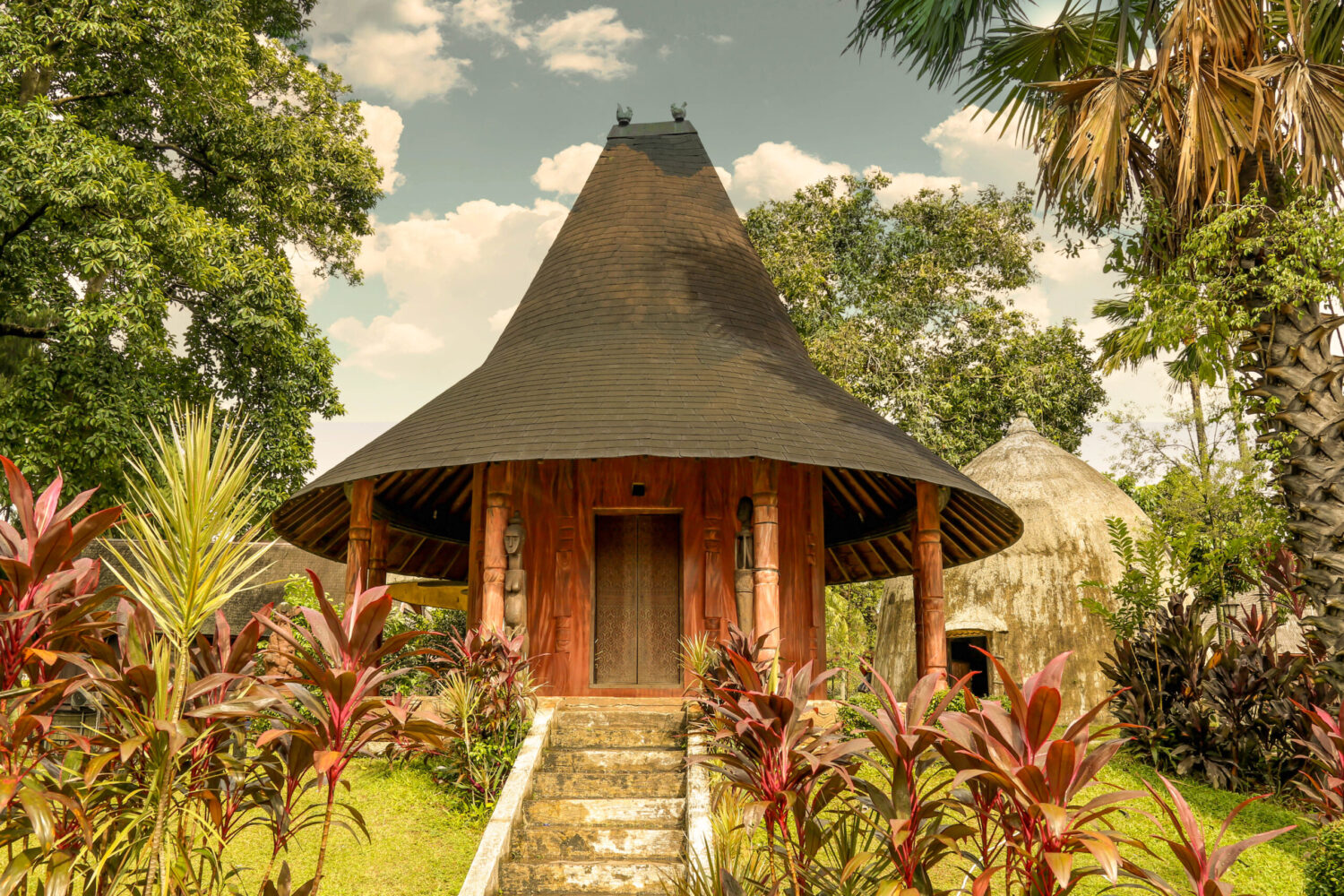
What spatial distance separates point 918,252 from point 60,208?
2021 centimetres

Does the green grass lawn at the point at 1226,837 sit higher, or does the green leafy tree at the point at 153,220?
the green leafy tree at the point at 153,220

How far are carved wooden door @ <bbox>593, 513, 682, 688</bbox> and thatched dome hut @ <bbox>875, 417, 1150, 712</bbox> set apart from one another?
25.4 feet

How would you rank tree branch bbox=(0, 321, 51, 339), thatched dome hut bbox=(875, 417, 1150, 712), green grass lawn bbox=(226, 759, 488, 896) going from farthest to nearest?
1. thatched dome hut bbox=(875, 417, 1150, 712)
2. tree branch bbox=(0, 321, 51, 339)
3. green grass lawn bbox=(226, 759, 488, 896)

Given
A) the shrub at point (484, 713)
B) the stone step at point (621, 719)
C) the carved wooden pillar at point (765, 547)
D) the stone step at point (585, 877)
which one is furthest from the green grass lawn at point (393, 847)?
the carved wooden pillar at point (765, 547)

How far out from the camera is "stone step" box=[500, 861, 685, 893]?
Answer: 222 inches

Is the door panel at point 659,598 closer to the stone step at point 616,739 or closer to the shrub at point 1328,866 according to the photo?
the stone step at point 616,739

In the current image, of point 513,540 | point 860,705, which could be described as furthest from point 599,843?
point 513,540

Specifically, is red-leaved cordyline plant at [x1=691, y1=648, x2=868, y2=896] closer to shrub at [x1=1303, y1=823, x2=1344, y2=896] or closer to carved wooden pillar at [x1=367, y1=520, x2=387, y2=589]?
shrub at [x1=1303, y1=823, x2=1344, y2=896]

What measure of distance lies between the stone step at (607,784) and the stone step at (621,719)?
80 cm

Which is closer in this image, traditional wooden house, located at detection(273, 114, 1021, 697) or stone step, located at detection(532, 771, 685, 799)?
stone step, located at detection(532, 771, 685, 799)

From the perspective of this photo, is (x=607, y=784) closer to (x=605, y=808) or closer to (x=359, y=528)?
(x=605, y=808)

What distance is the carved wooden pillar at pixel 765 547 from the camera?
8609mm

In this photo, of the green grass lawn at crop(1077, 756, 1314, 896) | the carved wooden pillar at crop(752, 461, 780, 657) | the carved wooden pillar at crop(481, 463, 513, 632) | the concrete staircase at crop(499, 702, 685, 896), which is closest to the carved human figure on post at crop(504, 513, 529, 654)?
the carved wooden pillar at crop(481, 463, 513, 632)

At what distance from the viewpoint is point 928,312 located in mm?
24250
